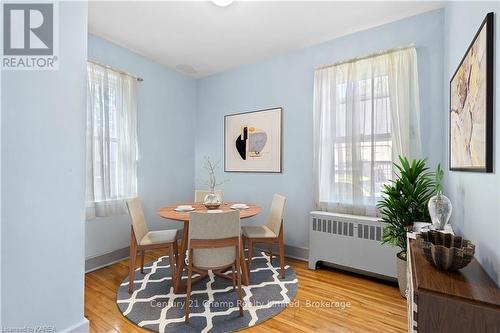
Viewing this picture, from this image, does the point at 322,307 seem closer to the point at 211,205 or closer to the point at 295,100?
the point at 211,205

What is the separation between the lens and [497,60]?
121 cm

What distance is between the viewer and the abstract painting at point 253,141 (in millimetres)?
3670

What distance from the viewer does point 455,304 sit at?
3.39 ft

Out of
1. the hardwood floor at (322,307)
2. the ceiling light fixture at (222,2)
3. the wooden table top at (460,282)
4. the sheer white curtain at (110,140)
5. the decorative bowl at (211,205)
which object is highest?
the ceiling light fixture at (222,2)

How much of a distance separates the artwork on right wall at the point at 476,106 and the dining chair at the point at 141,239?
8.41 feet

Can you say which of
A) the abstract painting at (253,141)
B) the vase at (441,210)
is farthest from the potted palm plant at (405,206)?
the abstract painting at (253,141)

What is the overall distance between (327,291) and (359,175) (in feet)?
4.34

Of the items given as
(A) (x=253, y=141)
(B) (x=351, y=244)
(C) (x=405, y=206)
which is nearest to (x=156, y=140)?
(A) (x=253, y=141)

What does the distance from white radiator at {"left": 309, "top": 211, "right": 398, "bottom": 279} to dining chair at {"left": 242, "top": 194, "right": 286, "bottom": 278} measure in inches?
18.1

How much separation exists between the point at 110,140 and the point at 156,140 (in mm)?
762

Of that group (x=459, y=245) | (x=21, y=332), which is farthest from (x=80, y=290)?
(x=459, y=245)

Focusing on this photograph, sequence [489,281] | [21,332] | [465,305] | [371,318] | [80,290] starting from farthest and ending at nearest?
1. [371,318]
2. [80,290]
3. [21,332]
4. [489,281]
5. [465,305]

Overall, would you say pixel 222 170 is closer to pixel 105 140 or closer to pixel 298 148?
pixel 298 148

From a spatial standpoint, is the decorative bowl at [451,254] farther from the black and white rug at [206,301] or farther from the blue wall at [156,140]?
the blue wall at [156,140]
